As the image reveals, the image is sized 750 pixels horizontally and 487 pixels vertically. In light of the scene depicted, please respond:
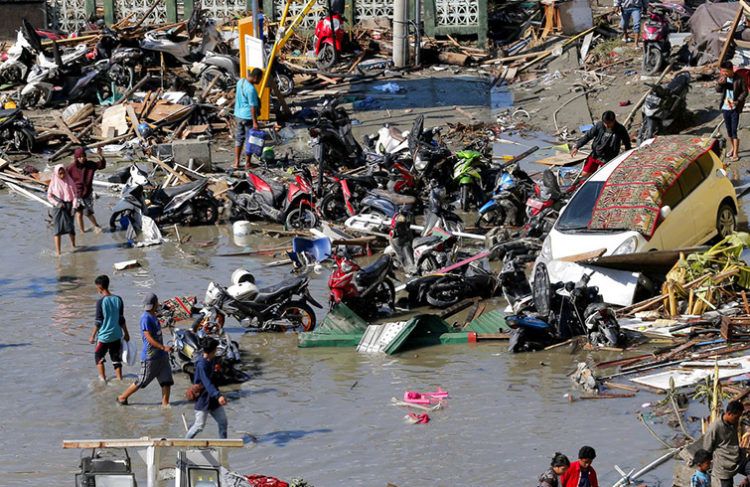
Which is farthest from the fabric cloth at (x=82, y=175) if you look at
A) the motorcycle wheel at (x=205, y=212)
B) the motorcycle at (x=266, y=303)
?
the motorcycle at (x=266, y=303)

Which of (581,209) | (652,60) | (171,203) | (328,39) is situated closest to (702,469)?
(581,209)

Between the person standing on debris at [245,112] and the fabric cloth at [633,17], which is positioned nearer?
the person standing on debris at [245,112]

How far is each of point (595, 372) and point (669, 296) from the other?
198cm

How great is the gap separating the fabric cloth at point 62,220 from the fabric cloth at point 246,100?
202 inches

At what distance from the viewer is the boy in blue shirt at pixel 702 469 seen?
10.6 meters

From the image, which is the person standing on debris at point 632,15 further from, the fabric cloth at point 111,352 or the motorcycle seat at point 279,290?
the fabric cloth at point 111,352

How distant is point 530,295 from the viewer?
1633 cm

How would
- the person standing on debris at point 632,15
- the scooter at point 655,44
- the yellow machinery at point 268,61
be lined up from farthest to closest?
1. the person standing on debris at point 632,15
2. the scooter at point 655,44
3. the yellow machinery at point 268,61

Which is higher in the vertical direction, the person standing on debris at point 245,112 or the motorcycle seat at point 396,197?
the person standing on debris at point 245,112

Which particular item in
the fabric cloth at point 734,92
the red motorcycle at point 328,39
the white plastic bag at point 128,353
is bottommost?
the white plastic bag at point 128,353

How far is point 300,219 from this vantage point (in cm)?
2108

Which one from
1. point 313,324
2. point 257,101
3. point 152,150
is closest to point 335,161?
point 257,101

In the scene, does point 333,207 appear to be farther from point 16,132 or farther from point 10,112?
point 10,112

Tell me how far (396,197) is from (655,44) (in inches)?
343
